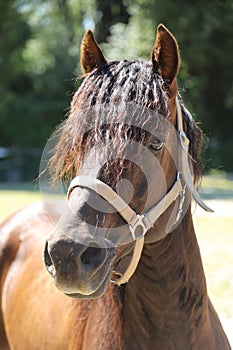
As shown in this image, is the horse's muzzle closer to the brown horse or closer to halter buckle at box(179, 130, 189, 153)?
the brown horse

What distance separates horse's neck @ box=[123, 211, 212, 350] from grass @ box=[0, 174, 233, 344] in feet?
1.56

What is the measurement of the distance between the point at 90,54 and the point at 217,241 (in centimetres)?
753

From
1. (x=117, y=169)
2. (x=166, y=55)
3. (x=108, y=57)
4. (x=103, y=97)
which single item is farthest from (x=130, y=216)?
(x=108, y=57)

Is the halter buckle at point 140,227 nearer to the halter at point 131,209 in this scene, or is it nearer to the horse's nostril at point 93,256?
the halter at point 131,209

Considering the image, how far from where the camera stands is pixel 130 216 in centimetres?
196

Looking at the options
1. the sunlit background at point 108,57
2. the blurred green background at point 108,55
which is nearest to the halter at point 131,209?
the sunlit background at point 108,57

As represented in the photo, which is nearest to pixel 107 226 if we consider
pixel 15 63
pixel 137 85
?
pixel 137 85

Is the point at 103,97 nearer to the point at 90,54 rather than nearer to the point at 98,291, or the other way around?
the point at 90,54

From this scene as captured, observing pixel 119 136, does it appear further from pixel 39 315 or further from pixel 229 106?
pixel 229 106

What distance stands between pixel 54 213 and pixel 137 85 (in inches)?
69.7

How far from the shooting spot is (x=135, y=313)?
228 cm

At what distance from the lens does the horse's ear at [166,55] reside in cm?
208

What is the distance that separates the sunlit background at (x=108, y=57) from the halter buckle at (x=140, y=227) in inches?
583

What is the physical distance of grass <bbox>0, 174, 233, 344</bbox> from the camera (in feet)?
20.0
